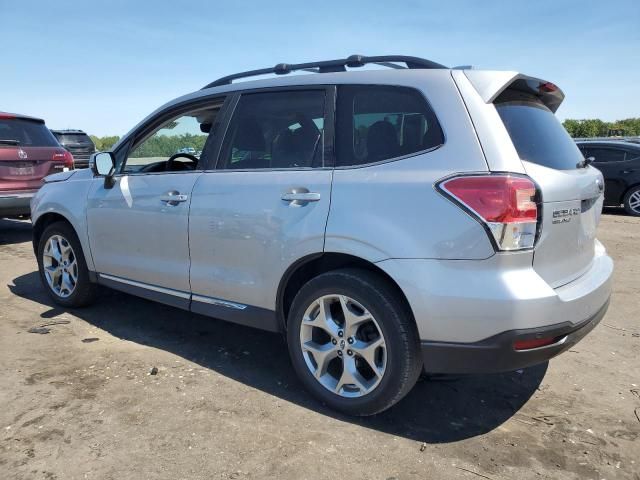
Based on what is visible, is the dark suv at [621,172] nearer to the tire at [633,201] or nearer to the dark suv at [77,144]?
the tire at [633,201]

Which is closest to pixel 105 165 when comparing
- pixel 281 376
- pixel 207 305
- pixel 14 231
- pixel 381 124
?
pixel 207 305

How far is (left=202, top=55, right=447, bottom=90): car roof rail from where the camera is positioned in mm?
3057

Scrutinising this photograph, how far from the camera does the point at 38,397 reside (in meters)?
3.22

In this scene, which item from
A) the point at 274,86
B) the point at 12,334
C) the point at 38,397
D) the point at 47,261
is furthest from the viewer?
the point at 47,261

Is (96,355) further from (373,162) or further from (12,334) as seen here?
(373,162)

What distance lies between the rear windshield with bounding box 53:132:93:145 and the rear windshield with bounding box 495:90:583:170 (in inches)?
700

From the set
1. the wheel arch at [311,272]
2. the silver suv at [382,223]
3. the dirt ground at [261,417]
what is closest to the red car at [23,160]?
the dirt ground at [261,417]

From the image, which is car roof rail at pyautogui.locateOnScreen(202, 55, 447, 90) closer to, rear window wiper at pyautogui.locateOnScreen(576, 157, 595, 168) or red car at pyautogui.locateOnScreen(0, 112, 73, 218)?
rear window wiper at pyautogui.locateOnScreen(576, 157, 595, 168)

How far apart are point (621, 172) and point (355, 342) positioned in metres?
10.2

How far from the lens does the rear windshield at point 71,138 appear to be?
705 inches

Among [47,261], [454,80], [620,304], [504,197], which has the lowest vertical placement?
[620,304]

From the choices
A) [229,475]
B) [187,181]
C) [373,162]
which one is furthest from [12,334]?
[373,162]

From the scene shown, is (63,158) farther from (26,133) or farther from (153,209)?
(153,209)

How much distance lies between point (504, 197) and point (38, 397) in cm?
288
